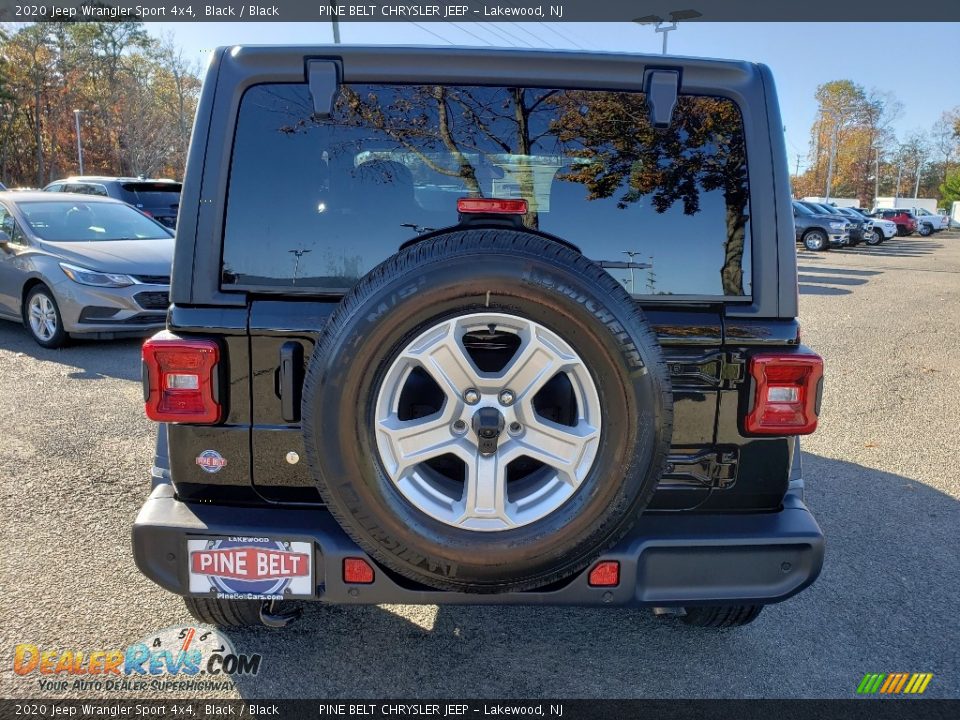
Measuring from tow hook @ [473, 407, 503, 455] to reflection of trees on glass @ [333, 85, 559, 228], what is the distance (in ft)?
2.10

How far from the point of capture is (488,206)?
7.34ft

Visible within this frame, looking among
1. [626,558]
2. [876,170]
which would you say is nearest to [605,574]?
[626,558]

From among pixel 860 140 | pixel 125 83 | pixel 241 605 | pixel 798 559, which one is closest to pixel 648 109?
pixel 798 559

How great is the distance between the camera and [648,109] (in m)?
2.28

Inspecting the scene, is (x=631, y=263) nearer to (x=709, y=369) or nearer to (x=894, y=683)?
(x=709, y=369)

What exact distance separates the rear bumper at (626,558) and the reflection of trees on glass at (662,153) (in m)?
0.76

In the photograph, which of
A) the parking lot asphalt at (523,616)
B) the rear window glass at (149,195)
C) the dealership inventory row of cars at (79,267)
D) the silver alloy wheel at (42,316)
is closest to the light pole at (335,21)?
the rear window glass at (149,195)

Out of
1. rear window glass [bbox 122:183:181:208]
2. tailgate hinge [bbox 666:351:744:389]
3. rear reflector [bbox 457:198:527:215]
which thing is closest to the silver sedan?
rear window glass [bbox 122:183:181:208]

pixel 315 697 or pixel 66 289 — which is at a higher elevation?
pixel 66 289

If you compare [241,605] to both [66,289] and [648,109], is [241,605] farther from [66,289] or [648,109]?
[66,289]

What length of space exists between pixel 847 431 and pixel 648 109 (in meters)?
4.27

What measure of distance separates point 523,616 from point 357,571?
3.55 feet

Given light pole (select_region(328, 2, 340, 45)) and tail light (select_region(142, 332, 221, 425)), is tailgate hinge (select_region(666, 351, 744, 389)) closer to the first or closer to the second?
tail light (select_region(142, 332, 221, 425))

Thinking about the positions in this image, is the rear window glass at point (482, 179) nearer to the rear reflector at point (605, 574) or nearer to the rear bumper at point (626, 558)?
the rear bumper at point (626, 558)
